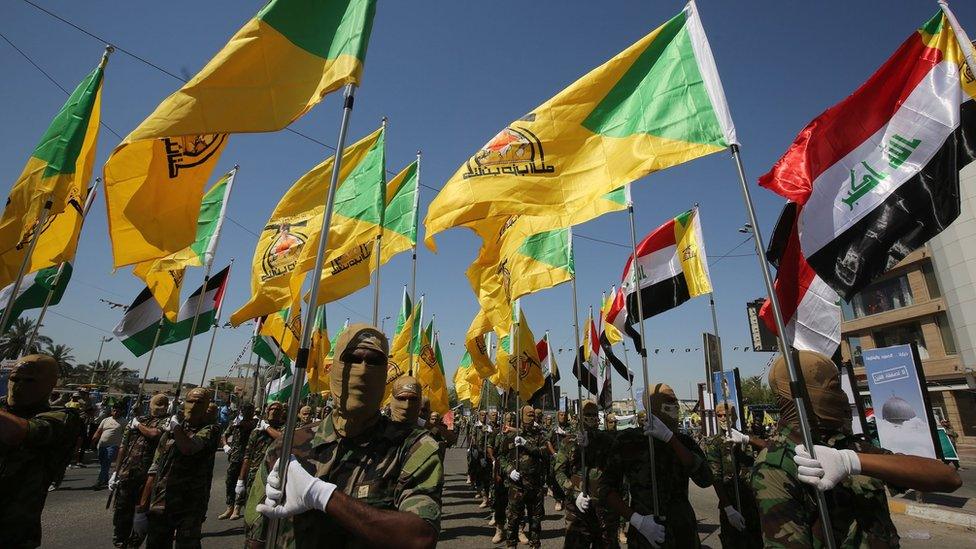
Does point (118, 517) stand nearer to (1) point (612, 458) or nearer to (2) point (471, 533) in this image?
(2) point (471, 533)

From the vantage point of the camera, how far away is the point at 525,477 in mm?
8562

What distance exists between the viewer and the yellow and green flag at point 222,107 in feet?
10.8

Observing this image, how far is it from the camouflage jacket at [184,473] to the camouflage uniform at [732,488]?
6214mm

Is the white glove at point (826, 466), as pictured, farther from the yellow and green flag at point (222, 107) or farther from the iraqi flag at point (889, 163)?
the yellow and green flag at point (222, 107)

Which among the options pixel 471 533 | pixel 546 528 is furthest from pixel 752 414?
pixel 471 533

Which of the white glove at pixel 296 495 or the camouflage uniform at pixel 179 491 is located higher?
the white glove at pixel 296 495

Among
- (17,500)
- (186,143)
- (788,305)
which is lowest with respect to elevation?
(17,500)

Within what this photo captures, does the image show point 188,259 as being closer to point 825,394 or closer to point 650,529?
point 650,529

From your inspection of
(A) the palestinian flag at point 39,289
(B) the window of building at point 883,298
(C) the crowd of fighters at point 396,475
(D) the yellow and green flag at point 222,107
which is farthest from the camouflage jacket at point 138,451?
(B) the window of building at point 883,298

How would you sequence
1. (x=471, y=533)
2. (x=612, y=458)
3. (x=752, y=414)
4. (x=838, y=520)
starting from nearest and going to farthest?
1. (x=838, y=520)
2. (x=612, y=458)
3. (x=471, y=533)
4. (x=752, y=414)

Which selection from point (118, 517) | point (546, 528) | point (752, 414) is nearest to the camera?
point (118, 517)

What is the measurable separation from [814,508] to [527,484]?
21.2 feet

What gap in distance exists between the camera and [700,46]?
3.82 metres

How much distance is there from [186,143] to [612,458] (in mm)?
5377
